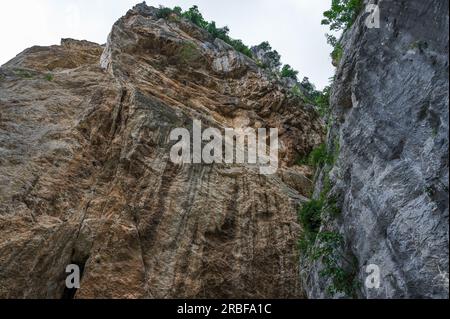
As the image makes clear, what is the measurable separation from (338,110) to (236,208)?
462 centimetres

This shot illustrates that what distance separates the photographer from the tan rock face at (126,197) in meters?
14.2

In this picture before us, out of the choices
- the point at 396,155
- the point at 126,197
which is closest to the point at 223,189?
the point at 126,197

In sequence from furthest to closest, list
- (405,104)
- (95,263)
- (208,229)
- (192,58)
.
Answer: (192,58) → (208,229) → (95,263) → (405,104)

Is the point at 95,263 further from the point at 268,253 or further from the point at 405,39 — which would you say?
the point at 405,39

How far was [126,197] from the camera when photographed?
16.0 metres

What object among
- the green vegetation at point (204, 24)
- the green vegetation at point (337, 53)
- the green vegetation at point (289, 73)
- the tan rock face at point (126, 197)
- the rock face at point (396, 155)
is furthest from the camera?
the green vegetation at point (289, 73)

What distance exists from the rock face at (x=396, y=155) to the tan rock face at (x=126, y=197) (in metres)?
2.99

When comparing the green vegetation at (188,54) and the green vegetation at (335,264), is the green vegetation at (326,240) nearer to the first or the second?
the green vegetation at (335,264)

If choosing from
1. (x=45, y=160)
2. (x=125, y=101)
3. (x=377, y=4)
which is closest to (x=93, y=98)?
(x=125, y=101)

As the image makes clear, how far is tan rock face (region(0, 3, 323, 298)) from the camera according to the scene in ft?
46.5

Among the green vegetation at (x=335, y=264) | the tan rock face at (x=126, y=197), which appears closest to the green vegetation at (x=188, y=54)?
the tan rock face at (x=126, y=197)

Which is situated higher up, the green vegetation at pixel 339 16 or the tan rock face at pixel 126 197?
the green vegetation at pixel 339 16

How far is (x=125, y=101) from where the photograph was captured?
1923 cm

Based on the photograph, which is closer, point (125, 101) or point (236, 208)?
point (236, 208)
